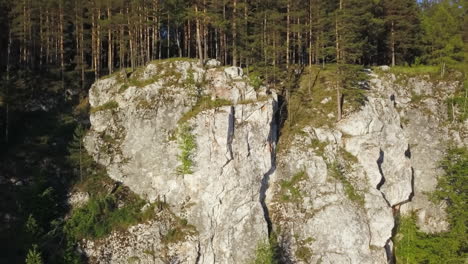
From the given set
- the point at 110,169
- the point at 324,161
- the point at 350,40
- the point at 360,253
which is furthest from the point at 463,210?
the point at 110,169

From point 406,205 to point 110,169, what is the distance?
29.5 m

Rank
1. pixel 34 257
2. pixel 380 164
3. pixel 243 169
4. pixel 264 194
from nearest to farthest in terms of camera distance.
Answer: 1. pixel 34 257
2. pixel 243 169
3. pixel 264 194
4. pixel 380 164

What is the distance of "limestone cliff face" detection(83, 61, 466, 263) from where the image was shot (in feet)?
87.4

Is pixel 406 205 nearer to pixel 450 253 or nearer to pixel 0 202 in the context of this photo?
pixel 450 253

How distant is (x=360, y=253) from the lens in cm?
2691

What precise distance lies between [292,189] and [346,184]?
198 inches

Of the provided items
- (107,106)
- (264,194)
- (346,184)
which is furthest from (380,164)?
(107,106)

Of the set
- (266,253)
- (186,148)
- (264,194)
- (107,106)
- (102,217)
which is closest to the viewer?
(266,253)

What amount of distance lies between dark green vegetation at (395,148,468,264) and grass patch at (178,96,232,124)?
2077 centimetres

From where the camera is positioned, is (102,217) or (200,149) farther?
(200,149)

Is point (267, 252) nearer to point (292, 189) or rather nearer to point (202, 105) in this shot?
point (292, 189)

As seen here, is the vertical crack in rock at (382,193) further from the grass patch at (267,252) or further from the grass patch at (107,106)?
the grass patch at (107,106)

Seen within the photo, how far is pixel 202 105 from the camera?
99.7 ft

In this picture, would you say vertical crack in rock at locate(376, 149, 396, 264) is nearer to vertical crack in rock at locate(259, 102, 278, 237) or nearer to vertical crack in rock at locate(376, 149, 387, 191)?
vertical crack in rock at locate(376, 149, 387, 191)
